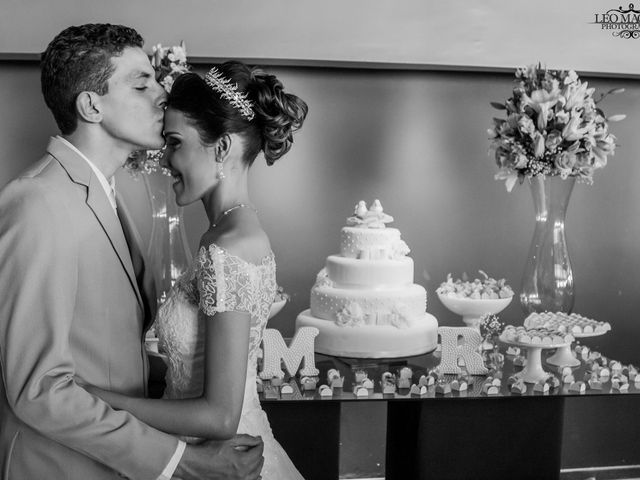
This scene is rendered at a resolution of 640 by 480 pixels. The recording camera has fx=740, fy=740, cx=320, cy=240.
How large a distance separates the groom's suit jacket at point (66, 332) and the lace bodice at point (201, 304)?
101 millimetres

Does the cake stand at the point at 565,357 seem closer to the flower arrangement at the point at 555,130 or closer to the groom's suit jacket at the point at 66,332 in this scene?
the flower arrangement at the point at 555,130

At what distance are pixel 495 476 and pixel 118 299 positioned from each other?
5.69 ft

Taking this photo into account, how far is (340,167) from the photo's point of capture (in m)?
4.11

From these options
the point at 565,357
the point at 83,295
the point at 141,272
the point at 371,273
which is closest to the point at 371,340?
the point at 371,273

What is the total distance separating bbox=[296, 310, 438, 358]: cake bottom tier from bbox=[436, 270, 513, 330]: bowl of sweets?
367 millimetres

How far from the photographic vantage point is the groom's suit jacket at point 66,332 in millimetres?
1663

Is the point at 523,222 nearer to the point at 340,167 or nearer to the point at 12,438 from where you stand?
the point at 340,167

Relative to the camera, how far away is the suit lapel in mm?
1874

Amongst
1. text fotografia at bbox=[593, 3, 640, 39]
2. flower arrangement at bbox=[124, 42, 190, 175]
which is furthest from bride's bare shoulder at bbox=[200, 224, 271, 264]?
text fotografia at bbox=[593, 3, 640, 39]

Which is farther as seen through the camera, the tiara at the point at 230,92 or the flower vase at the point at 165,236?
the flower vase at the point at 165,236

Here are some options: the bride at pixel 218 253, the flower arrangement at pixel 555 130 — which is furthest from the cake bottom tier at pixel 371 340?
the bride at pixel 218 253

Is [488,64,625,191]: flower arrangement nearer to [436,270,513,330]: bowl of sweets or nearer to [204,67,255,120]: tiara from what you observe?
[436,270,513,330]: bowl of sweets

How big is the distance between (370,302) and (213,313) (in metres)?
1.50

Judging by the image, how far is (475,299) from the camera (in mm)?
3568
